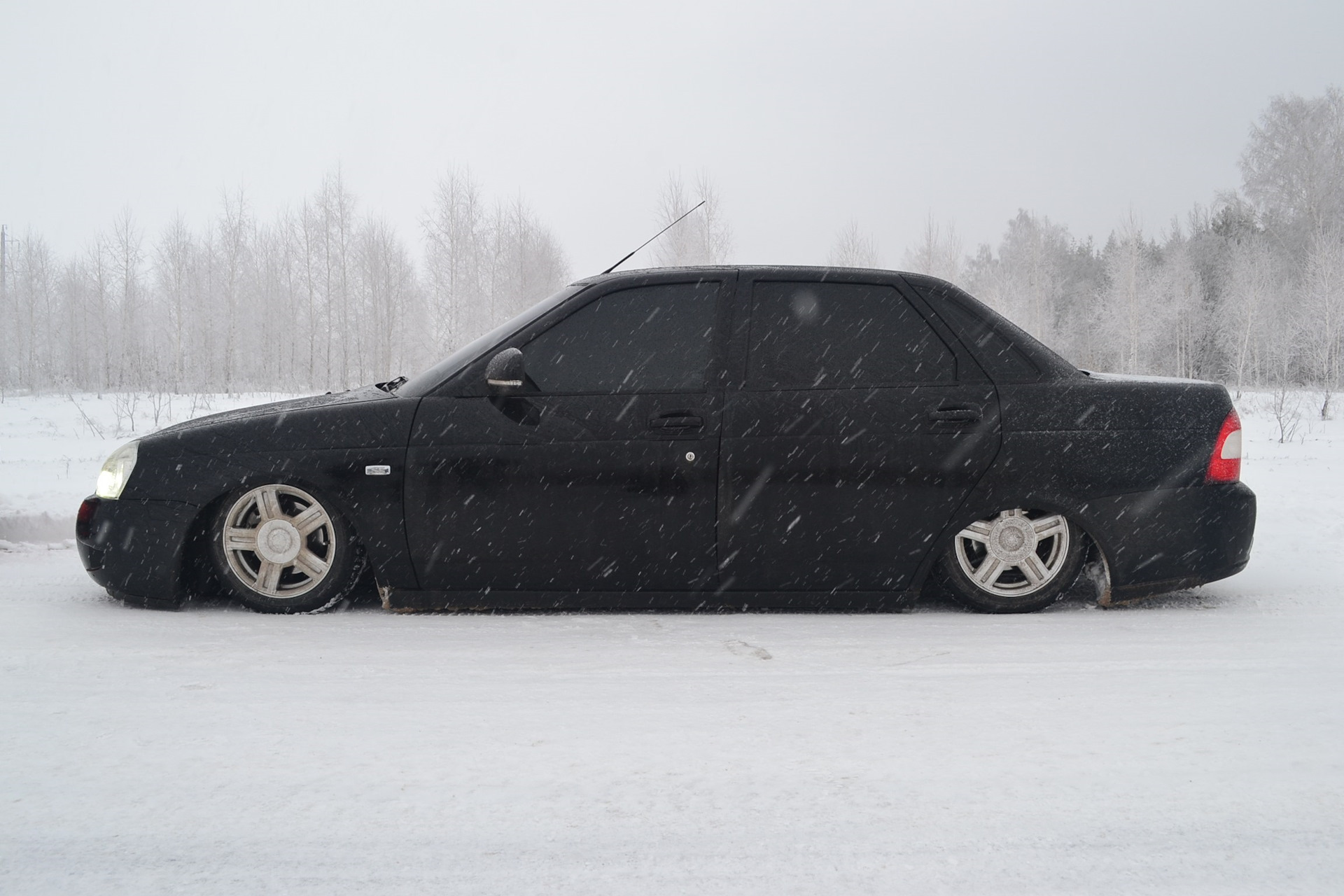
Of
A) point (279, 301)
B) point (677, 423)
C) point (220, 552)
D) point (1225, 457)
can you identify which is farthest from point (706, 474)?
point (279, 301)

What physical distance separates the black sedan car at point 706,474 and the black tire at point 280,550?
0.01 m

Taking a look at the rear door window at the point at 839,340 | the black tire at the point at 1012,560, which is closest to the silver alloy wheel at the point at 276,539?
the rear door window at the point at 839,340

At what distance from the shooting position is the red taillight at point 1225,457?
445cm

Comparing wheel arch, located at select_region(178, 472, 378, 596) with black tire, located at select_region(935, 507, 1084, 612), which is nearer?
wheel arch, located at select_region(178, 472, 378, 596)

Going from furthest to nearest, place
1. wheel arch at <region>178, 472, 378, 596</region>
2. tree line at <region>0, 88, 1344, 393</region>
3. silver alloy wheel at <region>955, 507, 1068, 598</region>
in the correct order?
tree line at <region>0, 88, 1344, 393</region>, silver alloy wheel at <region>955, 507, 1068, 598</region>, wheel arch at <region>178, 472, 378, 596</region>

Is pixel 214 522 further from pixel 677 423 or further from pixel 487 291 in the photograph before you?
pixel 487 291

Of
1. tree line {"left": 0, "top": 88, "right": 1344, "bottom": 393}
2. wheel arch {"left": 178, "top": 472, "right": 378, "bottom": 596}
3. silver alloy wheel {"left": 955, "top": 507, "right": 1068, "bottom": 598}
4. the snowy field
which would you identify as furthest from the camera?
tree line {"left": 0, "top": 88, "right": 1344, "bottom": 393}

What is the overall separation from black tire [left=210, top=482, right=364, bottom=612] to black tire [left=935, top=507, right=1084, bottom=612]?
8.96ft

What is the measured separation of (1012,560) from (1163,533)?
0.68 metres

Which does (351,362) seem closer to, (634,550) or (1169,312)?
(1169,312)

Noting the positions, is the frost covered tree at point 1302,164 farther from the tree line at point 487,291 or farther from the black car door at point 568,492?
the black car door at point 568,492

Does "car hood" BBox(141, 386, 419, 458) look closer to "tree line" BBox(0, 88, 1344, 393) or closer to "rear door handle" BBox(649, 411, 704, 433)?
"rear door handle" BBox(649, 411, 704, 433)

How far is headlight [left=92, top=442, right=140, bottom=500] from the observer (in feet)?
14.4

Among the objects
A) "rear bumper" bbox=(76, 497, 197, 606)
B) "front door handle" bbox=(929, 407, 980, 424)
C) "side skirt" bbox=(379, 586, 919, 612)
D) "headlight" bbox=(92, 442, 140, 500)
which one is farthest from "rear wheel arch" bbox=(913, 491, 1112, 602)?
"headlight" bbox=(92, 442, 140, 500)
